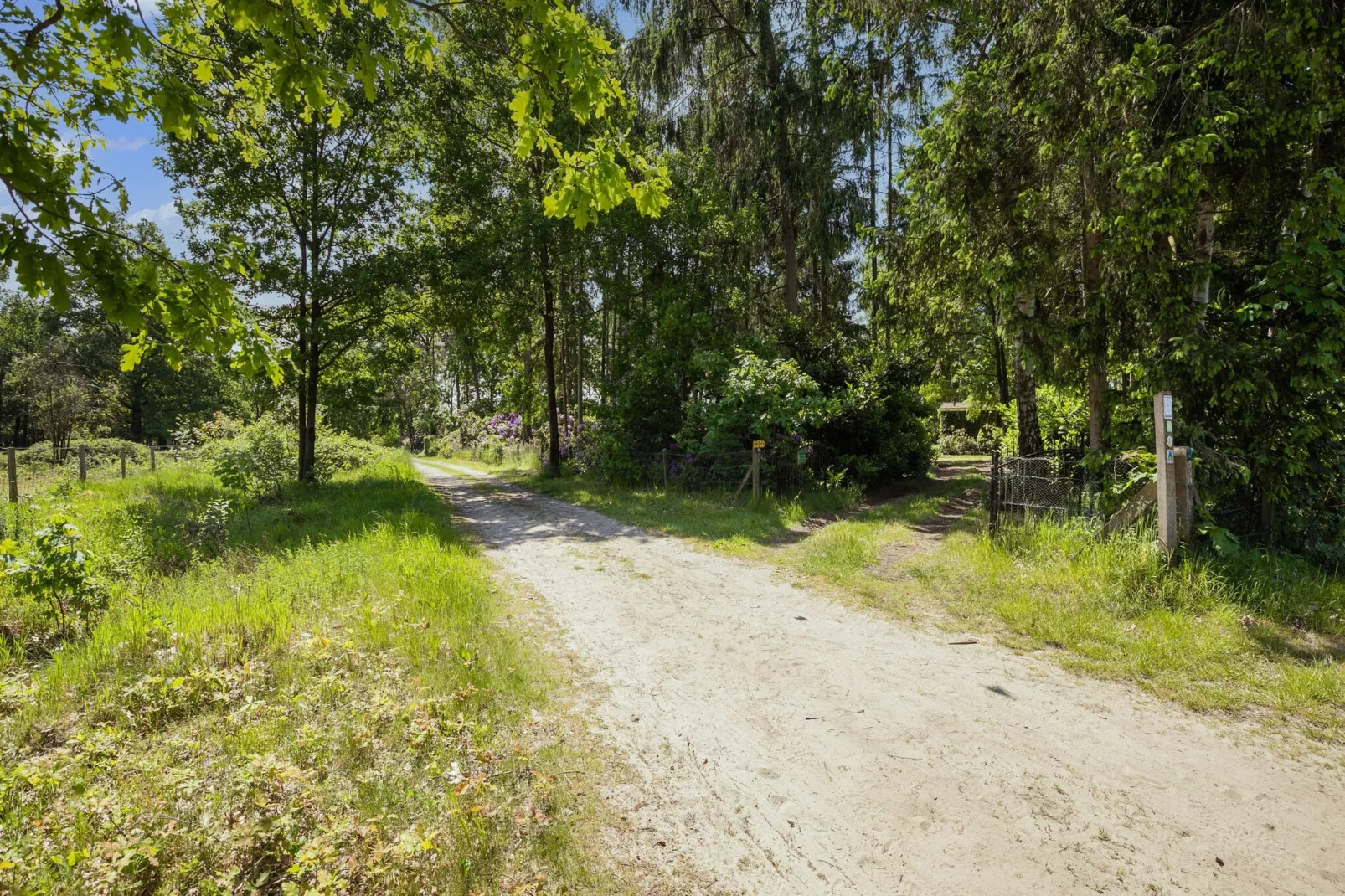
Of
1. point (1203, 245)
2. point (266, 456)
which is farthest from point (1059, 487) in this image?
point (266, 456)

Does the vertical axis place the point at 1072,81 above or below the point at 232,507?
above

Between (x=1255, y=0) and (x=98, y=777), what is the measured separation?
36.7 feet

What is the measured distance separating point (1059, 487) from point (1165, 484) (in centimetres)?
179

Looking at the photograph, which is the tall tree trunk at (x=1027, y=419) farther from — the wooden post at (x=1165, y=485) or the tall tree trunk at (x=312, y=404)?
the tall tree trunk at (x=312, y=404)

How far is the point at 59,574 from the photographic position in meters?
5.08

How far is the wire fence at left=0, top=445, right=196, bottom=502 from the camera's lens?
45.1ft

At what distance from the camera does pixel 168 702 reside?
12.5ft

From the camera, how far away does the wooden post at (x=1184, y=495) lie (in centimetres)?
594

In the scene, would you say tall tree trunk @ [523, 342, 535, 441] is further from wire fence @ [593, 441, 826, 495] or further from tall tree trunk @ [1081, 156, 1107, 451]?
tall tree trunk @ [1081, 156, 1107, 451]

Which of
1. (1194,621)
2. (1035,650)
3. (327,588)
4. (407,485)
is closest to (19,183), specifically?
(327,588)

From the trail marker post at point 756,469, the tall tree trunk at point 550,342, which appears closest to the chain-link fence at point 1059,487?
the trail marker post at point 756,469

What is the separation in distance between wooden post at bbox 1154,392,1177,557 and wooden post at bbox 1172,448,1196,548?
0.10 m

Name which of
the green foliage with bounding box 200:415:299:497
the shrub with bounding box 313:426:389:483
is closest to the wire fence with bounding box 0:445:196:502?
the green foliage with bounding box 200:415:299:497

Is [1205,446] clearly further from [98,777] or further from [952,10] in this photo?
[98,777]
